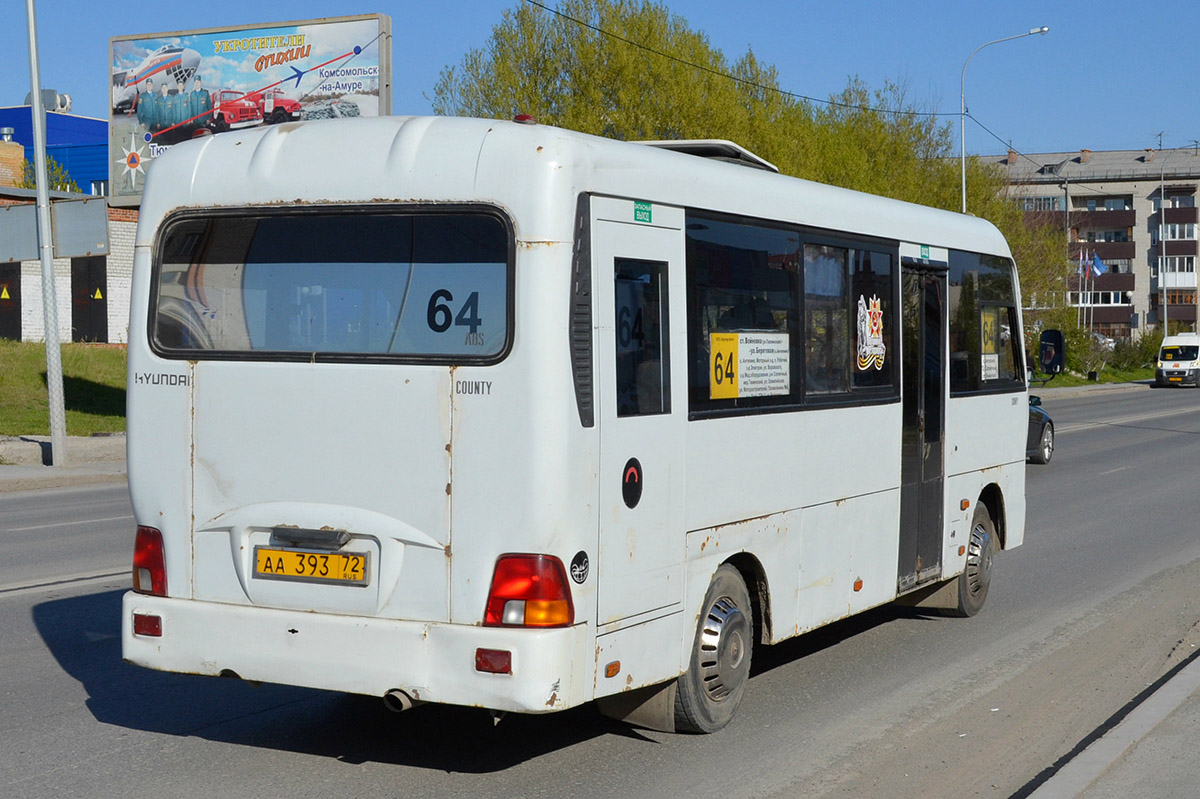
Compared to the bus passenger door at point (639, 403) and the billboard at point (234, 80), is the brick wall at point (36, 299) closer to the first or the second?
the billboard at point (234, 80)

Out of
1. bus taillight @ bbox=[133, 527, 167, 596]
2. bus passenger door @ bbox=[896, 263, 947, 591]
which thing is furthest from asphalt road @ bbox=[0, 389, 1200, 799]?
bus taillight @ bbox=[133, 527, 167, 596]

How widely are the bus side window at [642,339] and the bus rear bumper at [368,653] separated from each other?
0.98 m

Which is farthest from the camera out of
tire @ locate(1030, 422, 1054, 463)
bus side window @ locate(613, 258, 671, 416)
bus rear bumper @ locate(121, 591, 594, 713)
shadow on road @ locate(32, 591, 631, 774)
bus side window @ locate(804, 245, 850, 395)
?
tire @ locate(1030, 422, 1054, 463)

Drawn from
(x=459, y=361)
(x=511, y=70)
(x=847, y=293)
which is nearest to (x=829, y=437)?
(x=847, y=293)

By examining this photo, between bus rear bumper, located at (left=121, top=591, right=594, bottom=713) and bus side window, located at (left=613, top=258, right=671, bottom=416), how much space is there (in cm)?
98

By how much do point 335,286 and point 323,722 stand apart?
221 cm

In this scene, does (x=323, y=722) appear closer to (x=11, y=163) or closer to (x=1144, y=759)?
(x=1144, y=759)

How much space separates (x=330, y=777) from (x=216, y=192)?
2.49 metres

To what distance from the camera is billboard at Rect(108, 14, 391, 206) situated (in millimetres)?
29047

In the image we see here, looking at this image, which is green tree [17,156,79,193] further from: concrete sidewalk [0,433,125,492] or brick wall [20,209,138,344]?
concrete sidewalk [0,433,125,492]

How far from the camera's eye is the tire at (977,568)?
9.59m

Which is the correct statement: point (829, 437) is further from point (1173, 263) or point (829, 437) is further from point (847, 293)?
point (1173, 263)

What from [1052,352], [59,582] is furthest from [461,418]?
[1052,352]

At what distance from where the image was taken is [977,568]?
9.73m
